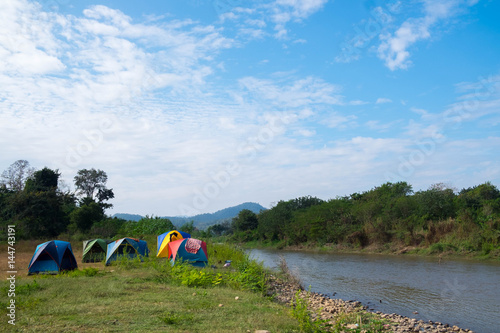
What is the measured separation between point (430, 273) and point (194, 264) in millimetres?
13424

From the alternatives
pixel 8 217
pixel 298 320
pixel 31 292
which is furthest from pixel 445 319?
pixel 8 217

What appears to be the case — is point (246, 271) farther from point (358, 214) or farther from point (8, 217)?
point (358, 214)

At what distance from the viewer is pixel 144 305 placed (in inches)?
315

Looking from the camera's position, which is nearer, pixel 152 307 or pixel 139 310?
pixel 139 310

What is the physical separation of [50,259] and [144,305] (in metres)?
8.59

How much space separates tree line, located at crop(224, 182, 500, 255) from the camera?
3022 cm

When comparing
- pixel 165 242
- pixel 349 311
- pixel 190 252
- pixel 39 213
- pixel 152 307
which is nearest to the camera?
pixel 152 307

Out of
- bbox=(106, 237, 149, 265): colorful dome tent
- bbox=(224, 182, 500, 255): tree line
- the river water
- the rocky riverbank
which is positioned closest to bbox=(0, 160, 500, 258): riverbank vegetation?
bbox=(224, 182, 500, 255): tree line

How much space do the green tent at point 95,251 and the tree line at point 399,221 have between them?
25.9 metres

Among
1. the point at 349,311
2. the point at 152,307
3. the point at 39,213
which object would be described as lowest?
the point at 349,311

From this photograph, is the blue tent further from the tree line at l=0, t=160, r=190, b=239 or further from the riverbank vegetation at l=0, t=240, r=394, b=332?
the tree line at l=0, t=160, r=190, b=239

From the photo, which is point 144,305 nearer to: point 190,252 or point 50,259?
point 50,259

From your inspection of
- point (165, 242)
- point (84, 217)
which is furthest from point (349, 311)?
point (84, 217)

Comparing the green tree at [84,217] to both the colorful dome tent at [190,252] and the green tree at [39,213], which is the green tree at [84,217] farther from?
the colorful dome tent at [190,252]
